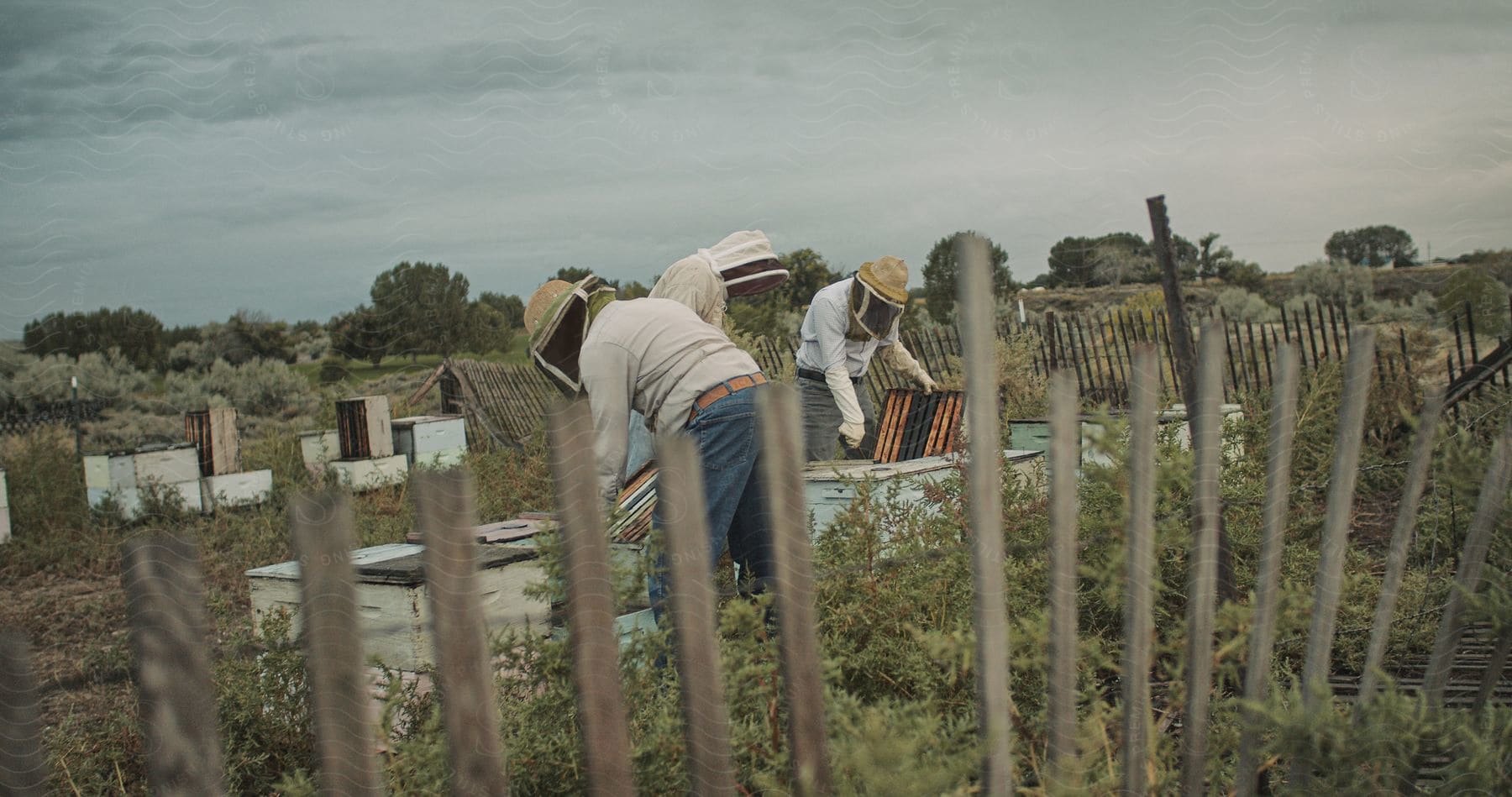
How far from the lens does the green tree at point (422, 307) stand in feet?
65.3

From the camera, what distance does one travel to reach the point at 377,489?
9141 mm

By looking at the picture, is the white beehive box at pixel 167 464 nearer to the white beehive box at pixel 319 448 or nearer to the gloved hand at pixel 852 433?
the white beehive box at pixel 319 448

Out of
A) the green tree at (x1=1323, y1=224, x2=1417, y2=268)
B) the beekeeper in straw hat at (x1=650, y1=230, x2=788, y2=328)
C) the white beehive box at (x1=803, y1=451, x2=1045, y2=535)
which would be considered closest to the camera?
the white beehive box at (x1=803, y1=451, x2=1045, y2=535)

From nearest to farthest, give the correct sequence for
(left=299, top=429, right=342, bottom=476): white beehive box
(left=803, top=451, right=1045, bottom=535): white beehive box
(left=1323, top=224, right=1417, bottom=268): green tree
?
1. (left=803, top=451, right=1045, bottom=535): white beehive box
2. (left=299, top=429, right=342, bottom=476): white beehive box
3. (left=1323, top=224, right=1417, bottom=268): green tree

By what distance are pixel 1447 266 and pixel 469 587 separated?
3313cm

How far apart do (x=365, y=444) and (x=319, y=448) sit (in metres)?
0.85

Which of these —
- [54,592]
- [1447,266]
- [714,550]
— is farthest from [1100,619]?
[1447,266]

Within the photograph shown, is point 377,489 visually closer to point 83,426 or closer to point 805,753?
point 805,753

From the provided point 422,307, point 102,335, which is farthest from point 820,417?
point 102,335

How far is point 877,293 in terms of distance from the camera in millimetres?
5805

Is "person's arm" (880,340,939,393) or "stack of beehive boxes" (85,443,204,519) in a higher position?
"person's arm" (880,340,939,393)

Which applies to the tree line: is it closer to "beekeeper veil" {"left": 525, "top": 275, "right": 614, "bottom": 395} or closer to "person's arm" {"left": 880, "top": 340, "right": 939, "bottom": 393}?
"person's arm" {"left": 880, "top": 340, "right": 939, "bottom": 393}

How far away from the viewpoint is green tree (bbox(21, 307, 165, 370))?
1922 centimetres

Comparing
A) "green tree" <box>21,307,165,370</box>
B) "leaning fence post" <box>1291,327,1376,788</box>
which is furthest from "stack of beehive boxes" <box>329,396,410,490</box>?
"green tree" <box>21,307,165,370</box>
